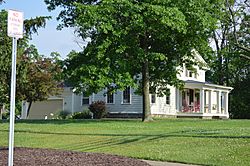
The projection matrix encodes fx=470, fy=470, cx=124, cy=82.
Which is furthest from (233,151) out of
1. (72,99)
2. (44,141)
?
(72,99)

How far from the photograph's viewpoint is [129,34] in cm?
2836

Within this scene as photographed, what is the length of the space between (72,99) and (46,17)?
26.6m

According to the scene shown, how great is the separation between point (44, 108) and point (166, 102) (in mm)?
15782

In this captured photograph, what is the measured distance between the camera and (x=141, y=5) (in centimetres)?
2695

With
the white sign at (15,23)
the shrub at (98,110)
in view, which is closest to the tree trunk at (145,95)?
the shrub at (98,110)

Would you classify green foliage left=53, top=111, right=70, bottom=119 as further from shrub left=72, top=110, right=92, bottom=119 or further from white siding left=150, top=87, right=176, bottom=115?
white siding left=150, top=87, right=176, bottom=115

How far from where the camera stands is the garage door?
53156 millimetres

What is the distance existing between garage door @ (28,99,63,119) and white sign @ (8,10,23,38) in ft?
148

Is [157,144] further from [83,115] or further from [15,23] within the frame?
[83,115]

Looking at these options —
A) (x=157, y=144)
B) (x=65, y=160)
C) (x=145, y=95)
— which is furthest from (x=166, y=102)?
(x=65, y=160)

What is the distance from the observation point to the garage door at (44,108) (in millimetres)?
53156

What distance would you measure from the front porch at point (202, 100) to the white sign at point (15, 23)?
3928cm

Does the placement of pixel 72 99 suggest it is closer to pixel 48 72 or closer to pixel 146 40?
pixel 48 72

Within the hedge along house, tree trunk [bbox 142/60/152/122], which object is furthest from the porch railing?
tree trunk [bbox 142/60/152/122]
